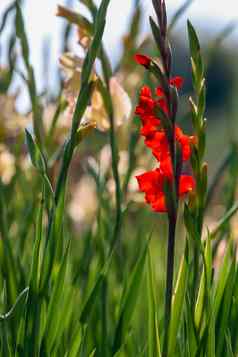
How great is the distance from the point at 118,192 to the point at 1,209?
0.46 ft

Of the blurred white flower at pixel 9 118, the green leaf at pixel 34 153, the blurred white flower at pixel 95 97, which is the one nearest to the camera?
the green leaf at pixel 34 153

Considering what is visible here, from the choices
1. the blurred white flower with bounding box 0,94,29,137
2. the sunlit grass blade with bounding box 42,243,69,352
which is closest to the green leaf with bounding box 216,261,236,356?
the sunlit grass blade with bounding box 42,243,69,352

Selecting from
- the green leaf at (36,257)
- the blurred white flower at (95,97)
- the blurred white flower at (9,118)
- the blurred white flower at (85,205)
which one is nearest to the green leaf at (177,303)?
the green leaf at (36,257)

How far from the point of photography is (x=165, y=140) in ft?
2.16

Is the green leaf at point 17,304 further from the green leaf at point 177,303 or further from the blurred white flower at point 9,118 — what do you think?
the blurred white flower at point 9,118

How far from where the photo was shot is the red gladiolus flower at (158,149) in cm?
64

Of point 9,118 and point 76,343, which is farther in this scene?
point 9,118

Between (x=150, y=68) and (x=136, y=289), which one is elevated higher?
(x=150, y=68)

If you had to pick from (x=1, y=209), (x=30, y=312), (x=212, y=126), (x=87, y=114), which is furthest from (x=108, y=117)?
(x=212, y=126)

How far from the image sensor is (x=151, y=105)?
24.9 inches

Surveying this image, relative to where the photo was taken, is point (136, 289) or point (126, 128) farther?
point (126, 128)

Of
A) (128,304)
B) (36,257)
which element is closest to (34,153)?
(36,257)

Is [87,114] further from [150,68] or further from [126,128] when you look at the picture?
[126,128]

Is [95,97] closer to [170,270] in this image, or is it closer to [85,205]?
[170,270]
